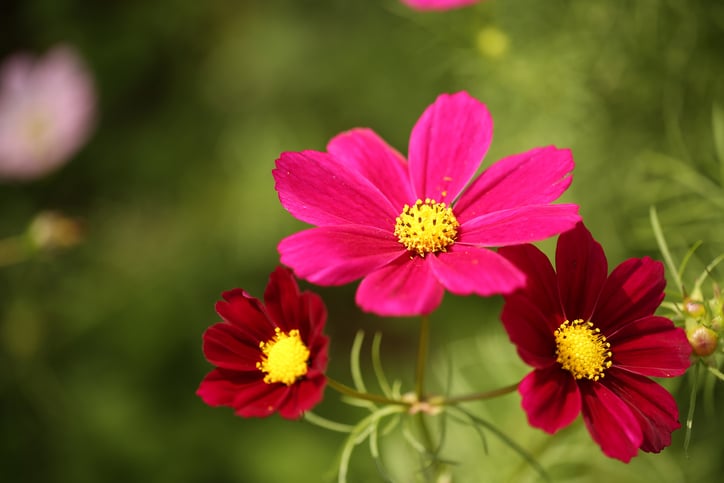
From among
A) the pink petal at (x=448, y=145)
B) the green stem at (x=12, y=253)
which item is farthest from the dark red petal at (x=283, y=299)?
the green stem at (x=12, y=253)

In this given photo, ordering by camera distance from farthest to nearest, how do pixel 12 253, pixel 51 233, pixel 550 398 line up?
1. pixel 12 253
2. pixel 51 233
3. pixel 550 398

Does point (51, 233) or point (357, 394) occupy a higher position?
point (51, 233)

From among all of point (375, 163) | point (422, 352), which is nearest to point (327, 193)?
point (375, 163)

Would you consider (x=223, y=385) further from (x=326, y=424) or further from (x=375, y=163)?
(x=375, y=163)

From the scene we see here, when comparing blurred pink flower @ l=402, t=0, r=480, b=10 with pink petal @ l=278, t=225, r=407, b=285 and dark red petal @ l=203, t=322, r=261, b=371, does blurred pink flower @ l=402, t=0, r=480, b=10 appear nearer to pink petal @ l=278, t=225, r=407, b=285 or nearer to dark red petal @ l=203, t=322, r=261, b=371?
pink petal @ l=278, t=225, r=407, b=285

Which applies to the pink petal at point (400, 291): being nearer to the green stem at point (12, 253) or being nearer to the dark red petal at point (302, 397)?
the dark red petal at point (302, 397)

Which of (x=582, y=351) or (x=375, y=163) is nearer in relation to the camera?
(x=582, y=351)

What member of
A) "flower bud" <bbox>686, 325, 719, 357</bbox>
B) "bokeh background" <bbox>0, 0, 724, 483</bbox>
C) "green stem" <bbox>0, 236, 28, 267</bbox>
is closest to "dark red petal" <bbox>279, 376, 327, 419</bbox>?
"flower bud" <bbox>686, 325, 719, 357</bbox>
